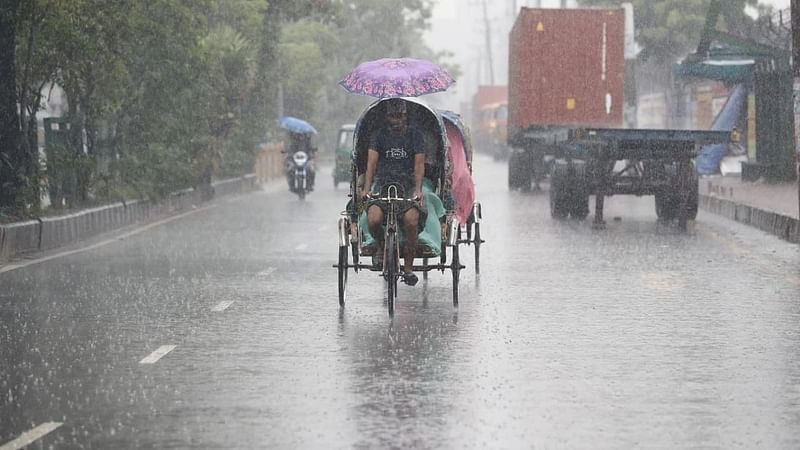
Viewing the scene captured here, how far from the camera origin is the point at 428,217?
1414cm

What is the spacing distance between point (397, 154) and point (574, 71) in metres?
23.5

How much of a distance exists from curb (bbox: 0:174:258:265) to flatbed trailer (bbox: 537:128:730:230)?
6.95 meters

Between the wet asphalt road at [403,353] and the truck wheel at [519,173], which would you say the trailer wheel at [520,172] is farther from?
the wet asphalt road at [403,353]

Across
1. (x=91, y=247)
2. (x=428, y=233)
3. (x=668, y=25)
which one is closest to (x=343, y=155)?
(x=668, y=25)

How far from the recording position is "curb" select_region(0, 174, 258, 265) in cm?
2016

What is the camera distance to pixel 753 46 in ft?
128

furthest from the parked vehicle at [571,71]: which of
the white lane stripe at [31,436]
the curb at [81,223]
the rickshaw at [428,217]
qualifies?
the white lane stripe at [31,436]

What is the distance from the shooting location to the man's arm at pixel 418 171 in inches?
547

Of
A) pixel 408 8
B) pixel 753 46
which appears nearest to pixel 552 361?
pixel 753 46

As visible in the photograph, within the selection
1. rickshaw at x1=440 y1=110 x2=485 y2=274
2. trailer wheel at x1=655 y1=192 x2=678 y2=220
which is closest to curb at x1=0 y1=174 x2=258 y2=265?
rickshaw at x1=440 y1=110 x2=485 y2=274

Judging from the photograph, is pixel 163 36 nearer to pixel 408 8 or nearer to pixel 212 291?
pixel 212 291

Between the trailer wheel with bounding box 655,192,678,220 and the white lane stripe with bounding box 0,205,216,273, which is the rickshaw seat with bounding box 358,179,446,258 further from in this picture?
the trailer wheel with bounding box 655,192,678,220

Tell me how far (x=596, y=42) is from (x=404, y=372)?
2722 cm

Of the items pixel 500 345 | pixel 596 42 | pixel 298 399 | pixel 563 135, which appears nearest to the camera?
pixel 298 399
